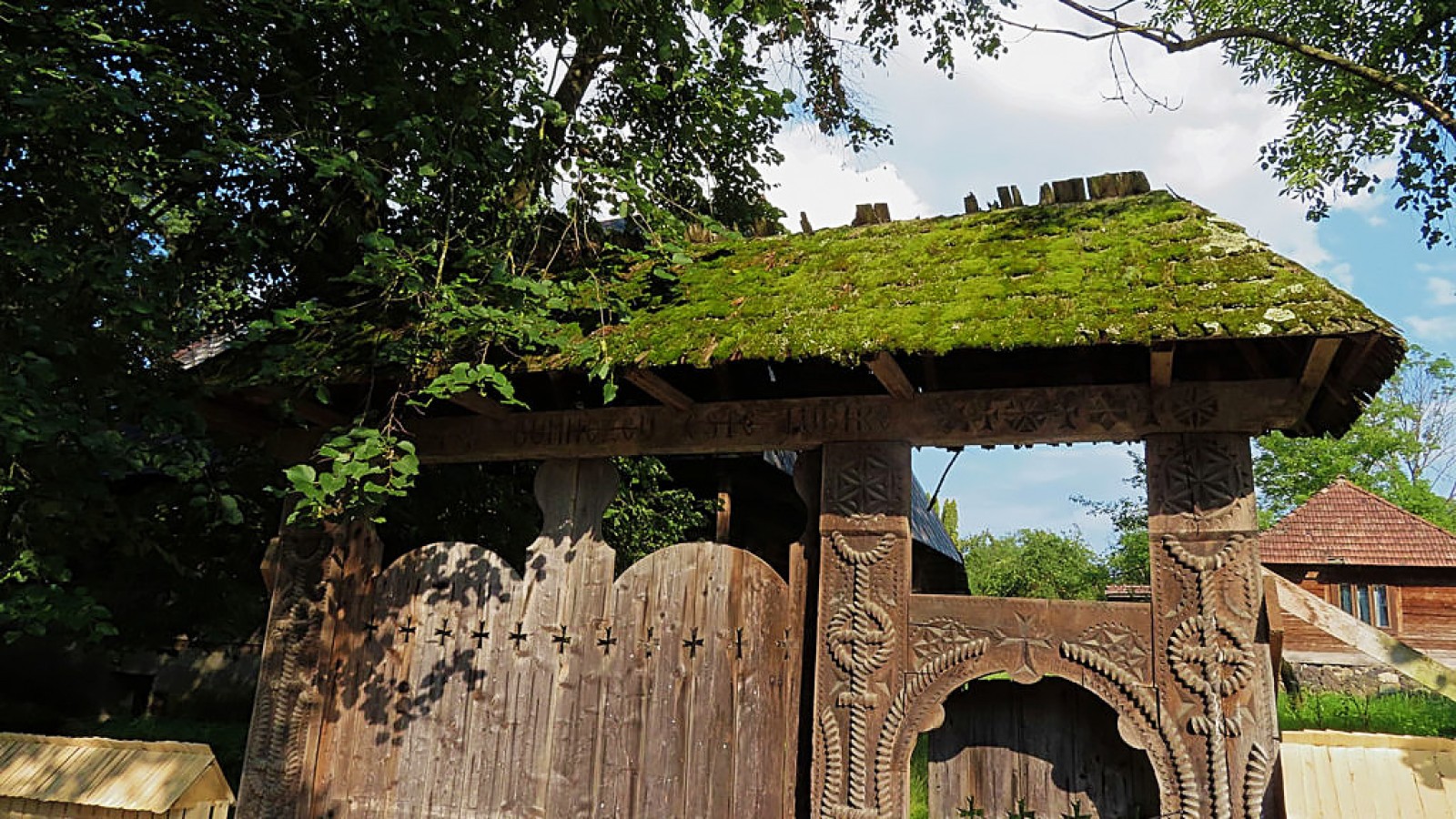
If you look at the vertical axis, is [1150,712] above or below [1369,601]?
below

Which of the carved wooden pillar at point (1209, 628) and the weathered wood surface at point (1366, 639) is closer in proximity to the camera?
the weathered wood surface at point (1366, 639)

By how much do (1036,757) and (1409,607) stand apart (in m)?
25.0

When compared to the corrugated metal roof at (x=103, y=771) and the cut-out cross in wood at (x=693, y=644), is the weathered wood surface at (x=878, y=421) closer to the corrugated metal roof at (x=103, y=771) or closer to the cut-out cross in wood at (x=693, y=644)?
the cut-out cross in wood at (x=693, y=644)

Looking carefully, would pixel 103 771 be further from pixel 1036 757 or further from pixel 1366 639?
pixel 1366 639

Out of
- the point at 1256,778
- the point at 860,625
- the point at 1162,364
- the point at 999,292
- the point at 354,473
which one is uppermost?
the point at 999,292

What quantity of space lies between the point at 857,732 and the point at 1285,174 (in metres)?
14.9

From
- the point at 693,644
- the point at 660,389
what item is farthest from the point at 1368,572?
→ the point at 660,389

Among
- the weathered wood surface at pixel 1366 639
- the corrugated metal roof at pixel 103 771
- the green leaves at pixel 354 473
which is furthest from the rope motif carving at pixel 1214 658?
the corrugated metal roof at pixel 103 771

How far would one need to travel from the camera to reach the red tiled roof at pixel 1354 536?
24250 millimetres

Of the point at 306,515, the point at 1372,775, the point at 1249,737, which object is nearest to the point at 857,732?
the point at 1249,737

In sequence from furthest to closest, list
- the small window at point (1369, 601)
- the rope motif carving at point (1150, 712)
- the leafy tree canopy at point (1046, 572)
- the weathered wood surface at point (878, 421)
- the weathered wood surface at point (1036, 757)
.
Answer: the leafy tree canopy at point (1046, 572) < the small window at point (1369, 601) < the weathered wood surface at point (1036, 757) < the weathered wood surface at point (878, 421) < the rope motif carving at point (1150, 712)

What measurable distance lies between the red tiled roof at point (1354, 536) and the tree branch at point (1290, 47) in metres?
15.7

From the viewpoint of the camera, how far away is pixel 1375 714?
14.5m

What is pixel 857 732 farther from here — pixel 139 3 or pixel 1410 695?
pixel 1410 695
